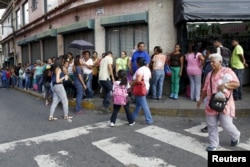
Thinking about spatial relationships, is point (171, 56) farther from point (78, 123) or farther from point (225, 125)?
point (225, 125)

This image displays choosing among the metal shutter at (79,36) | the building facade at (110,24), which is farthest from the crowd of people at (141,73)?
the metal shutter at (79,36)

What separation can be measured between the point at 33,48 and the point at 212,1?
1568cm

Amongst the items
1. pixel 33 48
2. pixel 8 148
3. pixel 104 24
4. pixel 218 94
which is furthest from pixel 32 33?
pixel 218 94

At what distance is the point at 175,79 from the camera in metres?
9.25

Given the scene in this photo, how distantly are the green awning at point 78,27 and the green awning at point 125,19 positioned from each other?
62 centimetres

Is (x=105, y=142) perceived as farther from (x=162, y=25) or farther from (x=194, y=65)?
(x=162, y=25)

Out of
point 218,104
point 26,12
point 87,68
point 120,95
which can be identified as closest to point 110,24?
point 87,68

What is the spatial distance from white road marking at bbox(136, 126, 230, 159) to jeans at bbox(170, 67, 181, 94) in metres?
2.76

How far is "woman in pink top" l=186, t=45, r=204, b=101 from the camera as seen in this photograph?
342 inches

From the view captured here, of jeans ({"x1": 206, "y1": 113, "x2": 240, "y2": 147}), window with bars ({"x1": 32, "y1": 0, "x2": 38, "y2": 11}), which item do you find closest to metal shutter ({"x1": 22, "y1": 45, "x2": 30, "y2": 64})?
window with bars ({"x1": 32, "y1": 0, "x2": 38, "y2": 11})

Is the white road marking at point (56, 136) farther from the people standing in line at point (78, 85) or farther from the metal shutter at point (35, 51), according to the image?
the metal shutter at point (35, 51)

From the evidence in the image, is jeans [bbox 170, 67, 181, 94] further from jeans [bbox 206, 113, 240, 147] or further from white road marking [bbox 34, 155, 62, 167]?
white road marking [bbox 34, 155, 62, 167]

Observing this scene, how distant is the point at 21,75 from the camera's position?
18219mm

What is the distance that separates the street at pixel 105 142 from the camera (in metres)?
4.81
